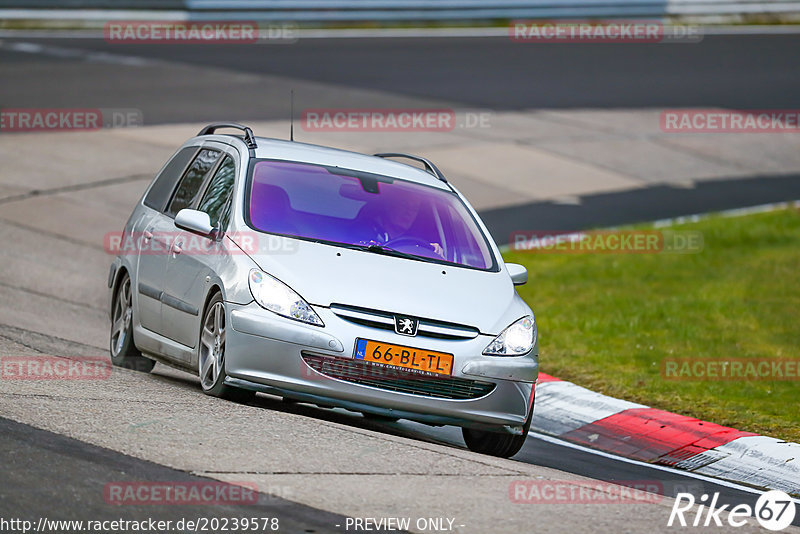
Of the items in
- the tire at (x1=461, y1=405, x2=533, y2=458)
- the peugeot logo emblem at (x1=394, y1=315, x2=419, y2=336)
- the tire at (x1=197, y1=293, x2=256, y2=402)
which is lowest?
the tire at (x1=461, y1=405, x2=533, y2=458)

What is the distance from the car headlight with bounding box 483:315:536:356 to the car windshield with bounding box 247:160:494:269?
68 cm

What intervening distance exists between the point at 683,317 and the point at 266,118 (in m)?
10.7

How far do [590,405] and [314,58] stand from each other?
18.9 meters

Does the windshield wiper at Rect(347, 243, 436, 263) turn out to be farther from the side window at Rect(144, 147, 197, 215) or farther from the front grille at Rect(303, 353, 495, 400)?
the side window at Rect(144, 147, 197, 215)

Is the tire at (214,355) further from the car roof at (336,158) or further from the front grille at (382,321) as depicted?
the car roof at (336,158)

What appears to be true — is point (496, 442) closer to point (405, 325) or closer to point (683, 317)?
point (405, 325)

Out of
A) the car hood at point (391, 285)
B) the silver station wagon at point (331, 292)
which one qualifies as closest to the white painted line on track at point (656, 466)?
the silver station wagon at point (331, 292)

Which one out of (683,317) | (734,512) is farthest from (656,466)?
(683,317)

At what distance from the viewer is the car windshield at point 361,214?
27.2 ft

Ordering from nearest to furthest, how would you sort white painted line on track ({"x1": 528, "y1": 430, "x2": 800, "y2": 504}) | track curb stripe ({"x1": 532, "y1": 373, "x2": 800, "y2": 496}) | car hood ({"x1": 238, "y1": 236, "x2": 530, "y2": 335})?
car hood ({"x1": 238, "y1": 236, "x2": 530, "y2": 335}) < white painted line on track ({"x1": 528, "y1": 430, "x2": 800, "y2": 504}) < track curb stripe ({"x1": 532, "y1": 373, "x2": 800, "y2": 496})

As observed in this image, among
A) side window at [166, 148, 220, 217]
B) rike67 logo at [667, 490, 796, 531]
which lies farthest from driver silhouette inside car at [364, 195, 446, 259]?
rike67 logo at [667, 490, 796, 531]

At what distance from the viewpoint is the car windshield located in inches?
326

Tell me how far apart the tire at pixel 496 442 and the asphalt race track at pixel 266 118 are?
137mm

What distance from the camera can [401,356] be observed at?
24.4 ft
